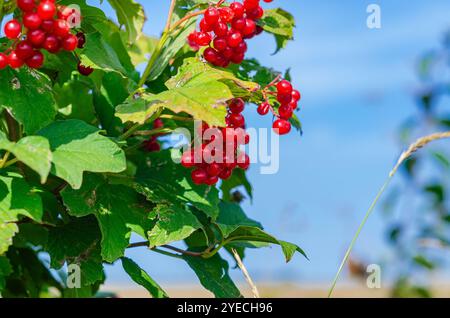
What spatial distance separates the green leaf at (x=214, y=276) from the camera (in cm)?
197

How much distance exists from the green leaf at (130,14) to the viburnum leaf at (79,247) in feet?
2.08

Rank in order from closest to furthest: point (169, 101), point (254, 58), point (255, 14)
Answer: point (169, 101) → point (255, 14) → point (254, 58)

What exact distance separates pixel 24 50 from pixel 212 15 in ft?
1.56

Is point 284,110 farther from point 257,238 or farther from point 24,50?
point 24,50

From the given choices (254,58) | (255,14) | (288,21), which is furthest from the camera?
(254,58)

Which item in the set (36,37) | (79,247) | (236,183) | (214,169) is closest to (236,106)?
(214,169)

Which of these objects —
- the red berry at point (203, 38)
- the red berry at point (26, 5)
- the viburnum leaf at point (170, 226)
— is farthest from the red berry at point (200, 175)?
the red berry at point (26, 5)

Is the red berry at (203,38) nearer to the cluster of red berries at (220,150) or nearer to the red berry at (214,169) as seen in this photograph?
the cluster of red berries at (220,150)

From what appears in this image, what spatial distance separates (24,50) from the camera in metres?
1.56
